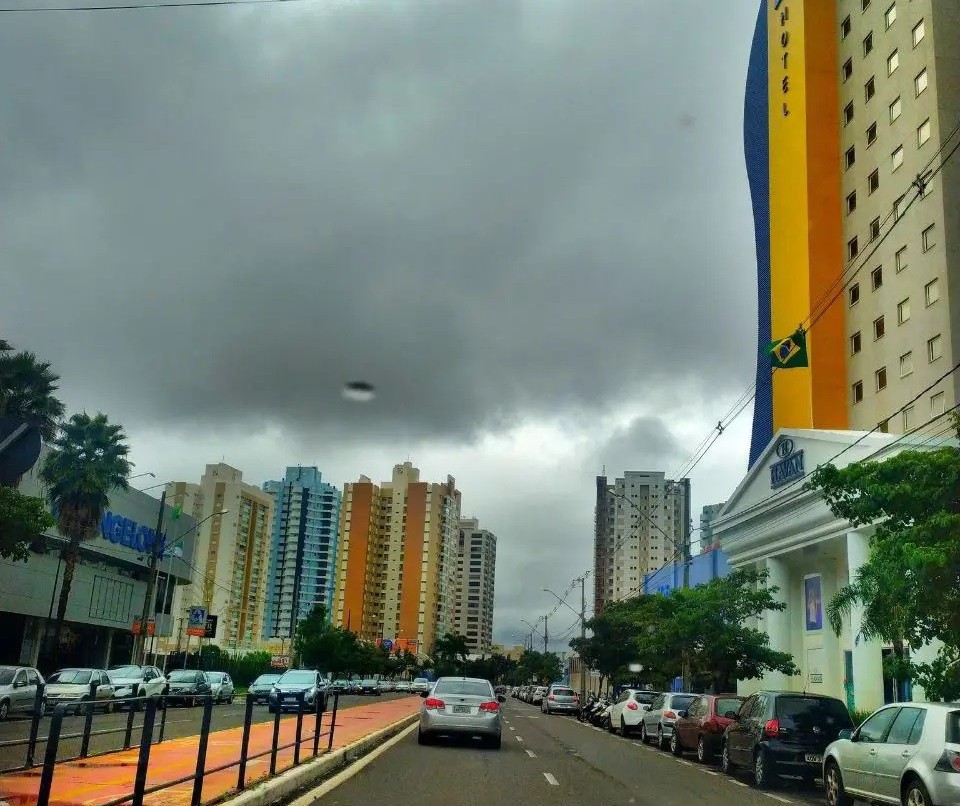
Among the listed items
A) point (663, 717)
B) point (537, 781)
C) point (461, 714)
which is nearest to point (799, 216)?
point (663, 717)

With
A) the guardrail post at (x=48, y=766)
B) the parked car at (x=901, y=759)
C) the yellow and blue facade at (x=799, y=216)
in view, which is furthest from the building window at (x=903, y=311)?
the guardrail post at (x=48, y=766)

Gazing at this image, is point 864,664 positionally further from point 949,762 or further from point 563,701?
point 563,701

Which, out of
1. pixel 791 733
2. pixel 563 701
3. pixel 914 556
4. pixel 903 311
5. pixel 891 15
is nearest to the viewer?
pixel 914 556

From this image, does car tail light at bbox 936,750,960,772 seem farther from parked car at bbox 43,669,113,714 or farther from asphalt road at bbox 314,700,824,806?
parked car at bbox 43,669,113,714

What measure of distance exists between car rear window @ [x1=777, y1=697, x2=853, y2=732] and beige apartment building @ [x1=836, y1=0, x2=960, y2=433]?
84.2 ft

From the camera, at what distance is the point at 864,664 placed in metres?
33.9

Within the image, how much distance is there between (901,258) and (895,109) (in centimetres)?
781

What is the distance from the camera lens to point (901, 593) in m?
16.0

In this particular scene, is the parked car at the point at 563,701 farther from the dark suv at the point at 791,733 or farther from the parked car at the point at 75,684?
the dark suv at the point at 791,733

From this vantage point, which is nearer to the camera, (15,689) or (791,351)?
(15,689)

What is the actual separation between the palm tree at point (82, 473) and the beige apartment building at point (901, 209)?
34.4 m

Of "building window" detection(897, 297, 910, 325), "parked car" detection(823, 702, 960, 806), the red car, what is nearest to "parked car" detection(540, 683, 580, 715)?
"building window" detection(897, 297, 910, 325)

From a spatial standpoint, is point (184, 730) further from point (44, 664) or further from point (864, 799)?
point (44, 664)

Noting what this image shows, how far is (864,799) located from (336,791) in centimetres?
684
